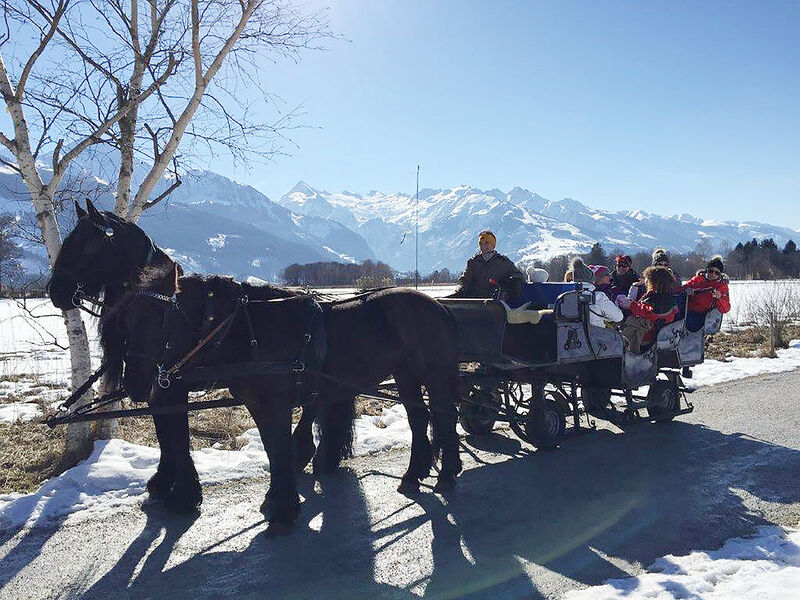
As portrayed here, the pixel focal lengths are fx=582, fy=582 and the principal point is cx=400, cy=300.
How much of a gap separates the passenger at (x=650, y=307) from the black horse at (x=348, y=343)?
9.46 feet

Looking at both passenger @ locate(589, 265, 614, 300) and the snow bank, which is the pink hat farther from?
the snow bank

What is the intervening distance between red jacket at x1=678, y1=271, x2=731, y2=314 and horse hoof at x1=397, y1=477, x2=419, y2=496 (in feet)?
15.5

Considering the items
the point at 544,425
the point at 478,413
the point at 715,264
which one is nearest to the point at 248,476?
the point at 478,413

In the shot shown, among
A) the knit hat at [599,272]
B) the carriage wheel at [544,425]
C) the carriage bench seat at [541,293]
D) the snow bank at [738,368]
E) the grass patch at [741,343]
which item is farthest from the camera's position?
the grass patch at [741,343]

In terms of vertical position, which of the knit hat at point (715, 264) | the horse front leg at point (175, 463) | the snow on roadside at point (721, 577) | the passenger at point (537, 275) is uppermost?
the knit hat at point (715, 264)

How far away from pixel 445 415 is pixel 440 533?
50.2 inches

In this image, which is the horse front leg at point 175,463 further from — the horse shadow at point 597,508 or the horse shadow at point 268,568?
the horse shadow at point 597,508

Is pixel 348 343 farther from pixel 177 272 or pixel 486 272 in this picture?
pixel 486 272

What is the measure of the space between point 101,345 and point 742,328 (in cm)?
1952

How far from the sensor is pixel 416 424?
558 cm

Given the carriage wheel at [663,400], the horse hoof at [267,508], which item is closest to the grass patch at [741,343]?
the carriage wheel at [663,400]

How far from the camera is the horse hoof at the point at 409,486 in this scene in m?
5.19

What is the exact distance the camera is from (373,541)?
4.23m

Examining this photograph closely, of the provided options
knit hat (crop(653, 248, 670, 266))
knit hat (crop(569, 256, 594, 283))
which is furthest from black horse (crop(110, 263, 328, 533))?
knit hat (crop(653, 248, 670, 266))
